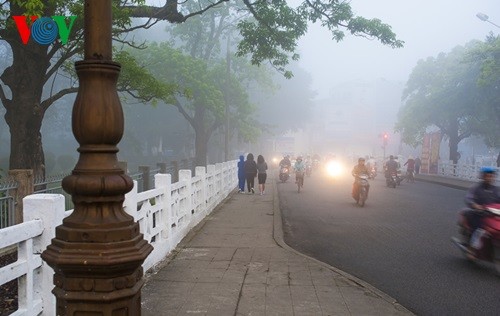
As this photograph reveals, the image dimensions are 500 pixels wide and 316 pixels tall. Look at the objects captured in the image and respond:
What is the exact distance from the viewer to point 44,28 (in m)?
8.45

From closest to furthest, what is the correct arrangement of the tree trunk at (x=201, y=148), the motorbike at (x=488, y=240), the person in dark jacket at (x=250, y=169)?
the motorbike at (x=488, y=240) < the person in dark jacket at (x=250, y=169) < the tree trunk at (x=201, y=148)

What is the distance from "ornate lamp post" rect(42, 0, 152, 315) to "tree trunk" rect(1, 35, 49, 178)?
970 centimetres

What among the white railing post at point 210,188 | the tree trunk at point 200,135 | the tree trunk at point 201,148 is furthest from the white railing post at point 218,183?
the tree trunk at point 200,135

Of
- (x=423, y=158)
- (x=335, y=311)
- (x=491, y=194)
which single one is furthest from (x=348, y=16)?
(x=423, y=158)

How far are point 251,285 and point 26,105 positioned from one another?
8147 millimetres

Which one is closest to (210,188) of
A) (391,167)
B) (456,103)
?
(391,167)

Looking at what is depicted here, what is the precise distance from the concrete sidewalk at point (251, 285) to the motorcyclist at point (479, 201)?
243 centimetres

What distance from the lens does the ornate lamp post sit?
217cm

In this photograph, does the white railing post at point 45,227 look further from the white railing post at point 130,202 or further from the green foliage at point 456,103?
the green foliage at point 456,103

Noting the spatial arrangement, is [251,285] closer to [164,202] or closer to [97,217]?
[164,202]

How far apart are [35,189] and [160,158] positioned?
38476mm

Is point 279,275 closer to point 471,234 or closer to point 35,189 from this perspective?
point 471,234

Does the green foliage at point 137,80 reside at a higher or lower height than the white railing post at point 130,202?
higher

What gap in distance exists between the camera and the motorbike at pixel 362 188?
15461 millimetres
